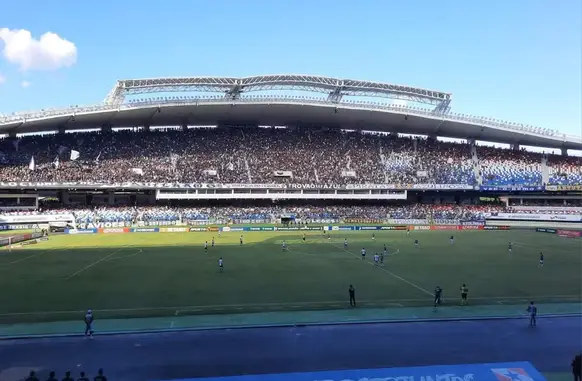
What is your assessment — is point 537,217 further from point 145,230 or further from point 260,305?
point 260,305

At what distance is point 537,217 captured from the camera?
72250 mm

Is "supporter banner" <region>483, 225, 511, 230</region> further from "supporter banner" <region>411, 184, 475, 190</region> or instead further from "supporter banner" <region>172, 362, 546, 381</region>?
"supporter banner" <region>172, 362, 546, 381</region>

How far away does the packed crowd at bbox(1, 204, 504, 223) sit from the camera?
234ft

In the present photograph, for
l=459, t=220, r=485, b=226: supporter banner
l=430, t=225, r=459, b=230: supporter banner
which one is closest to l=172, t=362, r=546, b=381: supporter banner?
l=430, t=225, r=459, b=230: supporter banner

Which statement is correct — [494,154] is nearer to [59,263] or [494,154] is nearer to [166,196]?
[166,196]

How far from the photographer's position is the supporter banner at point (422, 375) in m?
11.8

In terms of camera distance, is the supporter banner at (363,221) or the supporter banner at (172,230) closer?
the supporter banner at (172,230)

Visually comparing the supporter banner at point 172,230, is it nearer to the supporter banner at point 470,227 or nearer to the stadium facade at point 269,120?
the stadium facade at point 269,120

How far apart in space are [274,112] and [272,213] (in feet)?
59.0

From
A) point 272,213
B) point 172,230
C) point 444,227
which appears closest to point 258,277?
point 172,230

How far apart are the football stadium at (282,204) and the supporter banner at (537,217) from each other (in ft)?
0.69

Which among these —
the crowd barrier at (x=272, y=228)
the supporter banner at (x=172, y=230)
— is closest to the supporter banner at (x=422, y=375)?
the crowd barrier at (x=272, y=228)

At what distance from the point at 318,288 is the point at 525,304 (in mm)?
11123

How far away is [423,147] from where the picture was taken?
89312 millimetres
